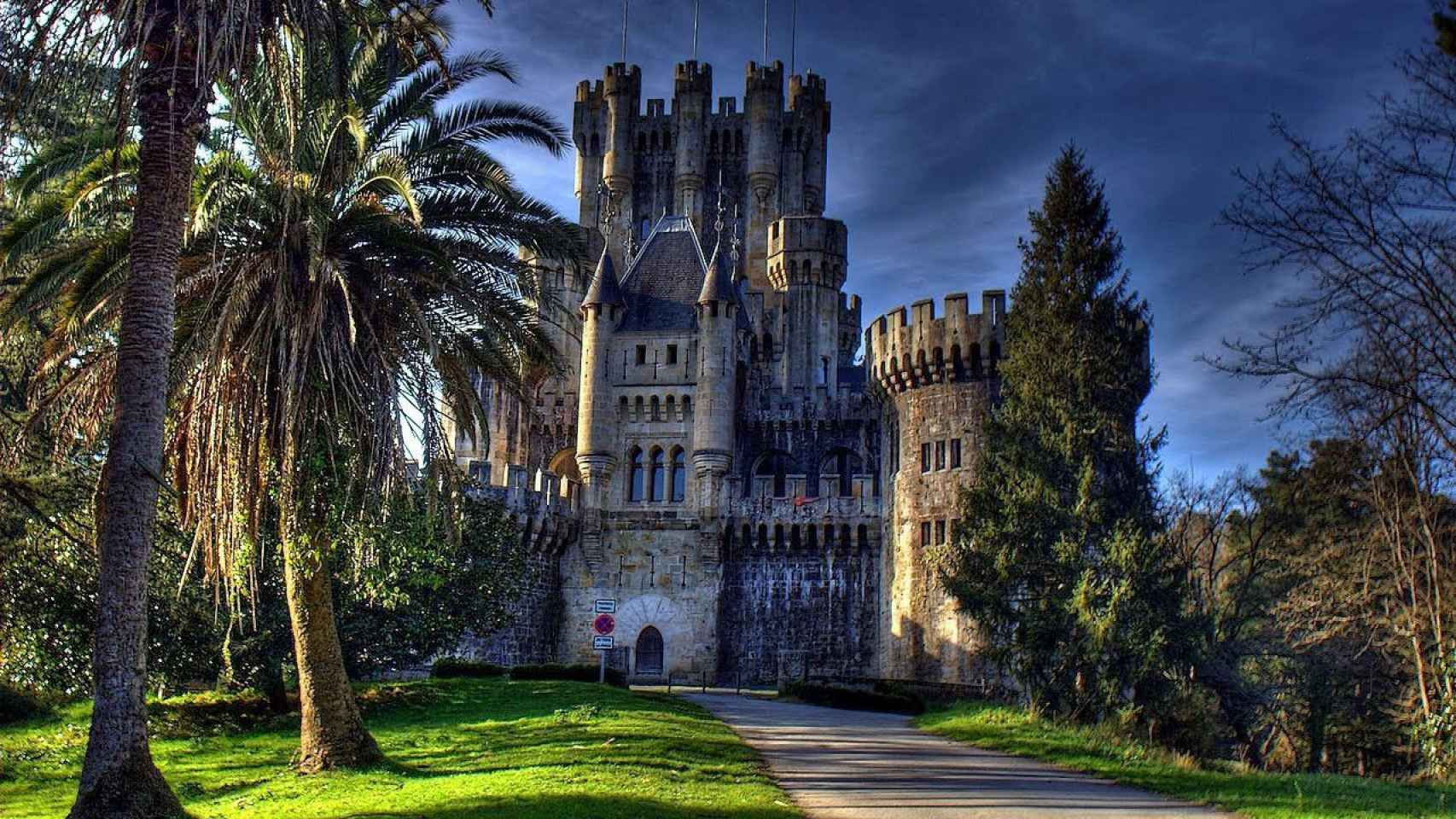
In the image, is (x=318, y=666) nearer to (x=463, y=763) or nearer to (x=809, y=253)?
(x=463, y=763)

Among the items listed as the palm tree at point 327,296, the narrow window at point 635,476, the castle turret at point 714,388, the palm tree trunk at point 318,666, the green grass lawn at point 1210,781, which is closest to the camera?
the green grass lawn at point 1210,781

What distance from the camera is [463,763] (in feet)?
64.2

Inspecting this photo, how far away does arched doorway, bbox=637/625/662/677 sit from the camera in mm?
43844

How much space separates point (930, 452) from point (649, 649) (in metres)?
11.5

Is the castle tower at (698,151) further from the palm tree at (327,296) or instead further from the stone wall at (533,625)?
the palm tree at (327,296)

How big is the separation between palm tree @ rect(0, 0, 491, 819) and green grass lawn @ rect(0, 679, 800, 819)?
2068 millimetres

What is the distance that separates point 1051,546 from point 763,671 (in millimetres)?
17263

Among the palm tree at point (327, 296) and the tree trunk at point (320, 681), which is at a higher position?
the palm tree at point (327, 296)

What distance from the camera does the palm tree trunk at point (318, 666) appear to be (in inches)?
742

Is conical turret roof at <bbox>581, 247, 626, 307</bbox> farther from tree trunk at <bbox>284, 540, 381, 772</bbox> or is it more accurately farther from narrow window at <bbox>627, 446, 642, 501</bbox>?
tree trunk at <bbox>284, 540, 381, 772</bbox>

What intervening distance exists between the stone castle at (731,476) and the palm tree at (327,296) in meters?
19.3

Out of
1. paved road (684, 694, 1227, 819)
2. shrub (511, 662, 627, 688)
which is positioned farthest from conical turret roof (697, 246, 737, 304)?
paved road (684, 694, 1227, 819)

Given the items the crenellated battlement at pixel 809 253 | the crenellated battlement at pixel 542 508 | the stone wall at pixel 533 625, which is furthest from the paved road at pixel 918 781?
the crenellated battlement at pixel 809 253

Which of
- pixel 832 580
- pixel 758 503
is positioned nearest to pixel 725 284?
pixel 758 503
